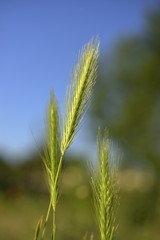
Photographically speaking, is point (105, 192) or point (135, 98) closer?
point (105, 192)

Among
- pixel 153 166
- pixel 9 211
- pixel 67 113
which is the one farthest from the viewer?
pixel 153 166

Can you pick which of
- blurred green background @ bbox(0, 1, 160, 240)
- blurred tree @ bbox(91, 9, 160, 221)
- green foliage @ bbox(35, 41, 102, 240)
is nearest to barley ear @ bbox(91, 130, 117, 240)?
green foliage @ bbox(35, 41, 102, 240)

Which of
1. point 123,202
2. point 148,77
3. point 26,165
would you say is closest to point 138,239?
point 123,202

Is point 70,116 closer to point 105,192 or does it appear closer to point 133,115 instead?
point 105,192

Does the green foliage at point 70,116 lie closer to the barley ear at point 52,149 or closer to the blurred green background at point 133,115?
the barley ear at point 52,149

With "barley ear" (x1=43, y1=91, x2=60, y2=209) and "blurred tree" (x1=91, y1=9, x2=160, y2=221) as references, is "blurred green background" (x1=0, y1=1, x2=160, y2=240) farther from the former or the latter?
"barley ear" (x1=43, y1=91, x2=60, y2=209)

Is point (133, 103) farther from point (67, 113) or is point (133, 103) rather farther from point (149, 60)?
point (67, 113)

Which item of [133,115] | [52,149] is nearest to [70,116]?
[52,149]
